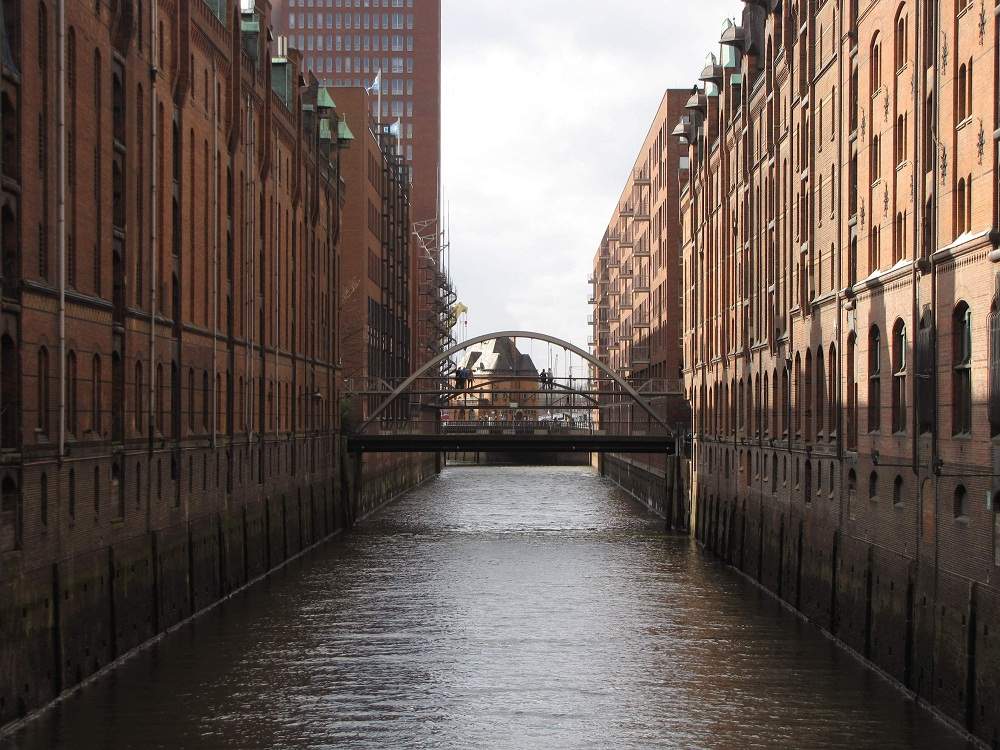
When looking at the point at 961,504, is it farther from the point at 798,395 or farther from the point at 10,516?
the point at 798,395

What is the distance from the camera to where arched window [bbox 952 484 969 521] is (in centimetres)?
2262

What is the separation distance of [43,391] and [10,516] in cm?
299

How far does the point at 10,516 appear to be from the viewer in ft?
73.7

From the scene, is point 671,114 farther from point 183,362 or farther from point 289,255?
point 183,362

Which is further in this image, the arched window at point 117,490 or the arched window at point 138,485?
the arched window at point 138,485

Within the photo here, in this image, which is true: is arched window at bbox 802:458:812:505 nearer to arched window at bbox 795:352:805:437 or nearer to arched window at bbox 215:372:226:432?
arched window at bbox 795:352:805:437

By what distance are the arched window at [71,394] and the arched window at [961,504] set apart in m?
15.5

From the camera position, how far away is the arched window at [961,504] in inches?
891

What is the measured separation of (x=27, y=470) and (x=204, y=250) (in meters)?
15.7

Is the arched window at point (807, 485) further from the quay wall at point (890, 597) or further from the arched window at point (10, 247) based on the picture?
the arched window at point (10, 247)

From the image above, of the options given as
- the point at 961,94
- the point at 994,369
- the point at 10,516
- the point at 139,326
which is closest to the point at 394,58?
the point at 139,326

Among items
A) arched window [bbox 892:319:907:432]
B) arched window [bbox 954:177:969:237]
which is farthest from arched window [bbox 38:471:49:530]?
arched window [bbox 954:177:969:237]

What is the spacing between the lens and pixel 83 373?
27250mm

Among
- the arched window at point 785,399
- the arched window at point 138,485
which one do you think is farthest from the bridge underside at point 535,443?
the arched window at point 138,485
